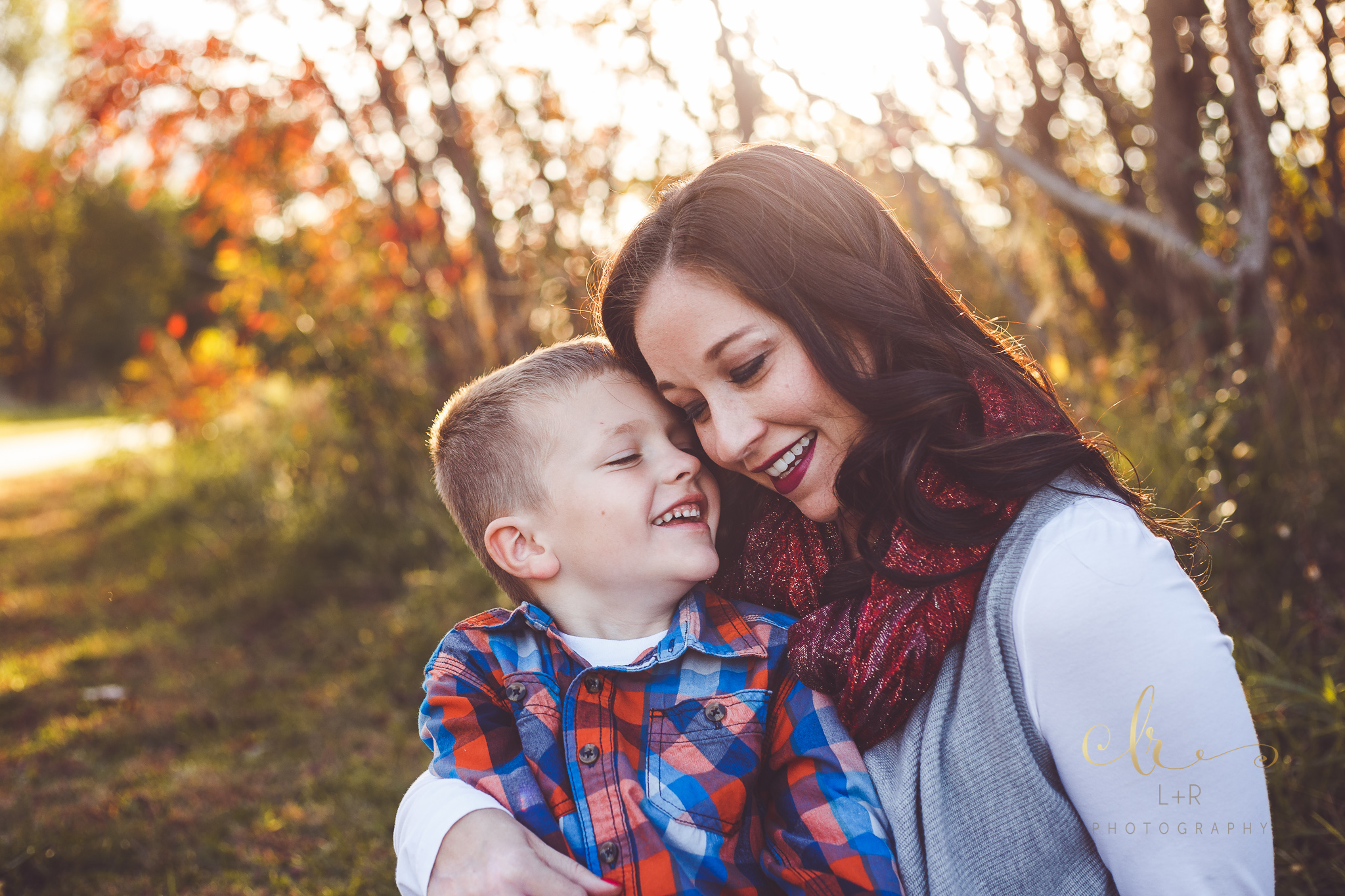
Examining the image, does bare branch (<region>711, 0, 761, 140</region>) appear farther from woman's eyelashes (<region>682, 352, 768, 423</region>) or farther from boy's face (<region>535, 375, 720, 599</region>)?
woman's eyelashes (<region>682, 352, 768, 423</region>)

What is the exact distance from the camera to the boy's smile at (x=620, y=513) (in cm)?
174

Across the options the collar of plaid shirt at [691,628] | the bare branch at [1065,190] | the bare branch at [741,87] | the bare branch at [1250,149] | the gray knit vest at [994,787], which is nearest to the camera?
the gray knit vest at [994,787]

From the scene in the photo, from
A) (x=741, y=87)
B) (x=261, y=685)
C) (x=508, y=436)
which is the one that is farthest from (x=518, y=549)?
(x=261, y=685)

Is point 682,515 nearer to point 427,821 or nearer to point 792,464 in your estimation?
point 792,464

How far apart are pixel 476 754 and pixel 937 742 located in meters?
0.75

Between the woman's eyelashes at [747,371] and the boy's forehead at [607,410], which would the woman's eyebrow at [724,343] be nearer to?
the woman's eyelashes at [747,371]

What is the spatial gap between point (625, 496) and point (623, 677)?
329 mm

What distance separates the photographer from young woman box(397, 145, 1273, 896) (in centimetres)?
121

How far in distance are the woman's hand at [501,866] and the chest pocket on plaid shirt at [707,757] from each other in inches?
6.7

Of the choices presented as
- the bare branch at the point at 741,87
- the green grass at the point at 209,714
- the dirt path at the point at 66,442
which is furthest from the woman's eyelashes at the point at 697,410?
the dirt path at the point at 66,442

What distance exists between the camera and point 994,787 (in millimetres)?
1320

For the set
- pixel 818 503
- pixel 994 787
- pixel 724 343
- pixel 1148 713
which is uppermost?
pixel 724 343

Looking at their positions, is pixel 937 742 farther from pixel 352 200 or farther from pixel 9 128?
pixel 9 128

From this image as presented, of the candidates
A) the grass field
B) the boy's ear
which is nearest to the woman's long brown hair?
the boy's ear
